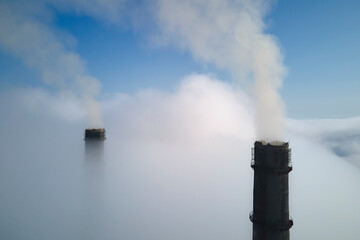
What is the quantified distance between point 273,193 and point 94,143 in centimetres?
6592

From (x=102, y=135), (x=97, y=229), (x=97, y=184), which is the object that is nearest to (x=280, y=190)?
(x=97, y=229)

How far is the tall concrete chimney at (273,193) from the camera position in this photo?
714 inches

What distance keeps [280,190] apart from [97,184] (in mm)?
54123

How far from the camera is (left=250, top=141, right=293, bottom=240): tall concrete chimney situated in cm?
1814

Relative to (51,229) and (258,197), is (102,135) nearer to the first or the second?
(51,229)

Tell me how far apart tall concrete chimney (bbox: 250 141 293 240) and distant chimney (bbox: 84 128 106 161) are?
63.4 m

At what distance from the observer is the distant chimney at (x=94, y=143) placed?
238 ft

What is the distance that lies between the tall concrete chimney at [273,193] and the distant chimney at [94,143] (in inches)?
2496

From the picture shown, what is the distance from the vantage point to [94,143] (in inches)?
2881

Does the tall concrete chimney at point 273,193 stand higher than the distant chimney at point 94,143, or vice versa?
the distant chimney at point 94,143

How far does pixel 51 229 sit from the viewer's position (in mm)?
39781

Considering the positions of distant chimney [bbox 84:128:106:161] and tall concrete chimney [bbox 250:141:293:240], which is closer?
tall concrete chimney [bbox 250:141:293:240]

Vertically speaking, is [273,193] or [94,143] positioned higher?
[94,143]

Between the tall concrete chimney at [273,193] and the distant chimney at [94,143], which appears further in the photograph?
the distant chimney at [94,143]
